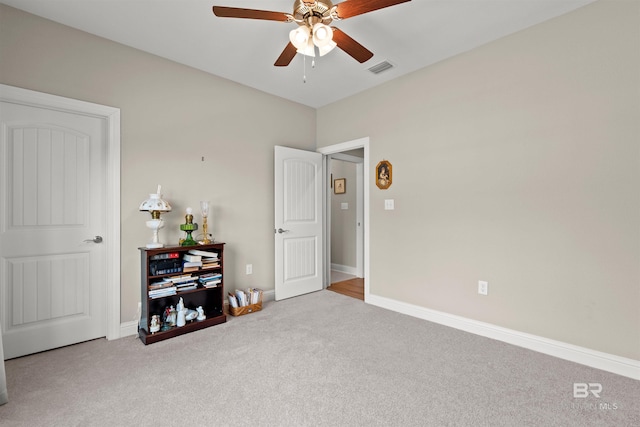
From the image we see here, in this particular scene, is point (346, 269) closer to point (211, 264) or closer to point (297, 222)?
point (297, 222)

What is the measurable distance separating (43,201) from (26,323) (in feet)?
3.18

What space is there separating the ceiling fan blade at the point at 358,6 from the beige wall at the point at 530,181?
153cm

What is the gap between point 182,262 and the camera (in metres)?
2.89

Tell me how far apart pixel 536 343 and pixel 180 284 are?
314 cm

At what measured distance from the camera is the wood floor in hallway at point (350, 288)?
406 centimetres

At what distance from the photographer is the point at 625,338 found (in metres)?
2.05

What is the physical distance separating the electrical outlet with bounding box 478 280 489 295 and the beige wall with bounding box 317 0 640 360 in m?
0.04

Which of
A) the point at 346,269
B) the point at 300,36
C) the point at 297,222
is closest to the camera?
the point at 300,36

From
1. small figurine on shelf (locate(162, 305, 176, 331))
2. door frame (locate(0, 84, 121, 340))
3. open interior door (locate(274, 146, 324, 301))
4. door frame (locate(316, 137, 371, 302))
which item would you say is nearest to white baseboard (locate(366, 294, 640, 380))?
door frame (locate(316, 137, 371, 302))

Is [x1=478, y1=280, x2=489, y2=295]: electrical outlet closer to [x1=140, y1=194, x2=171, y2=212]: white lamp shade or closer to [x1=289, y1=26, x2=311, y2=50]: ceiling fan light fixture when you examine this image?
[x1=289, y1=26, x2=311, y2=50]: ceiling fan light fixture

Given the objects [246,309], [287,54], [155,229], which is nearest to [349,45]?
[287,54]

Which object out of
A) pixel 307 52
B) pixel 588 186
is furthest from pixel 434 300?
pixel 307 52

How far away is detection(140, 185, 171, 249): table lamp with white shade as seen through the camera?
260 centimetres

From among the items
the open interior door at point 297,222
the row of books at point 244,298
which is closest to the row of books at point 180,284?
the row of books at point 244,298
